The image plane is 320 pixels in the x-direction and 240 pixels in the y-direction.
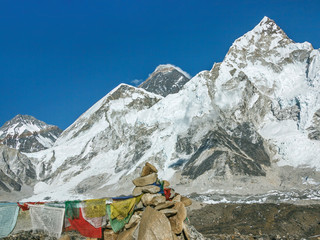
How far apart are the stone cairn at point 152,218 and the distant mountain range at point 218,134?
60.7 m

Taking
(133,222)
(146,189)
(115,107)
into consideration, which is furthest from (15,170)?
(133,222)

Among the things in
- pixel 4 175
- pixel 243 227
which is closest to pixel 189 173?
pixel 243 227

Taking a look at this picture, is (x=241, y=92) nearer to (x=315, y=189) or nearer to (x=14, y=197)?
(x=315, y=189)

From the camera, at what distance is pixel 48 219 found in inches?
535

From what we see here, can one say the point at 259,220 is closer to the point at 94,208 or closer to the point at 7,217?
the point at 94,208

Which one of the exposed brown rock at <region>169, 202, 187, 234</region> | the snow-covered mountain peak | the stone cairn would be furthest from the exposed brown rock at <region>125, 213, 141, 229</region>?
the snow-covered mountain peak

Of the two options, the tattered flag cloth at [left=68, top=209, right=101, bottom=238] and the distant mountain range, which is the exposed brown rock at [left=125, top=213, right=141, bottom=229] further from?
the distant mountain range

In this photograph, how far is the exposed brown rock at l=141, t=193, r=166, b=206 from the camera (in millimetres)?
13472

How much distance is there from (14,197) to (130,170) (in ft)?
127

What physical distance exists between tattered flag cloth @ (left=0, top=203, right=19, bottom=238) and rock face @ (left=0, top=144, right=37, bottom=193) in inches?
4345

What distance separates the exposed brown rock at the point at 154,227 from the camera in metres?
11.9

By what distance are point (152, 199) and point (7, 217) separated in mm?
5722

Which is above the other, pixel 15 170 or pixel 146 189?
pixel 15 170

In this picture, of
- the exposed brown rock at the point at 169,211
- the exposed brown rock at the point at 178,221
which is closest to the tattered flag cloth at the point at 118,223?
the exposed brown rock at the point at 169,211
